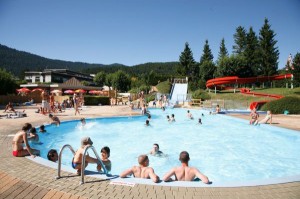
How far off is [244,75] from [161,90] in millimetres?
17868

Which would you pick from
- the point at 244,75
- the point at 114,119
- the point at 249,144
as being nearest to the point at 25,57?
the point at 244,75

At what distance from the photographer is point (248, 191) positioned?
→ 458 cm

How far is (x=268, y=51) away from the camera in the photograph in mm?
51312

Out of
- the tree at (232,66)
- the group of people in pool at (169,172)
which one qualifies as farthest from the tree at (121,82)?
the group of people in pool at (169,172)

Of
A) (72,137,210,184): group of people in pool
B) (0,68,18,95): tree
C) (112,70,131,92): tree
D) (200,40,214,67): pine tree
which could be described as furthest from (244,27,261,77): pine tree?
(72,137,210,184): group of people in pool

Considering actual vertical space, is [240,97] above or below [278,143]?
above

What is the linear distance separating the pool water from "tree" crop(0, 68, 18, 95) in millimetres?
24528

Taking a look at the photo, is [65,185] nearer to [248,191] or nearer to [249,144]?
[248,191]

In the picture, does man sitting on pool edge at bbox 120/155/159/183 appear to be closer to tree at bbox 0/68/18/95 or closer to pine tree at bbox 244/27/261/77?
tree at bbox 0/68/18/95

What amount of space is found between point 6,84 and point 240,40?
52.9 metres

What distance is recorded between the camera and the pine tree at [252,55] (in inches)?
2021

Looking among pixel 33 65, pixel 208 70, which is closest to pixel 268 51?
pixel 208 70

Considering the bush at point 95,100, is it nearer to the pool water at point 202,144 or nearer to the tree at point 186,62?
the pool water at point 202,144

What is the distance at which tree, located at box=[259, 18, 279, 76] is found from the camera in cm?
4988
